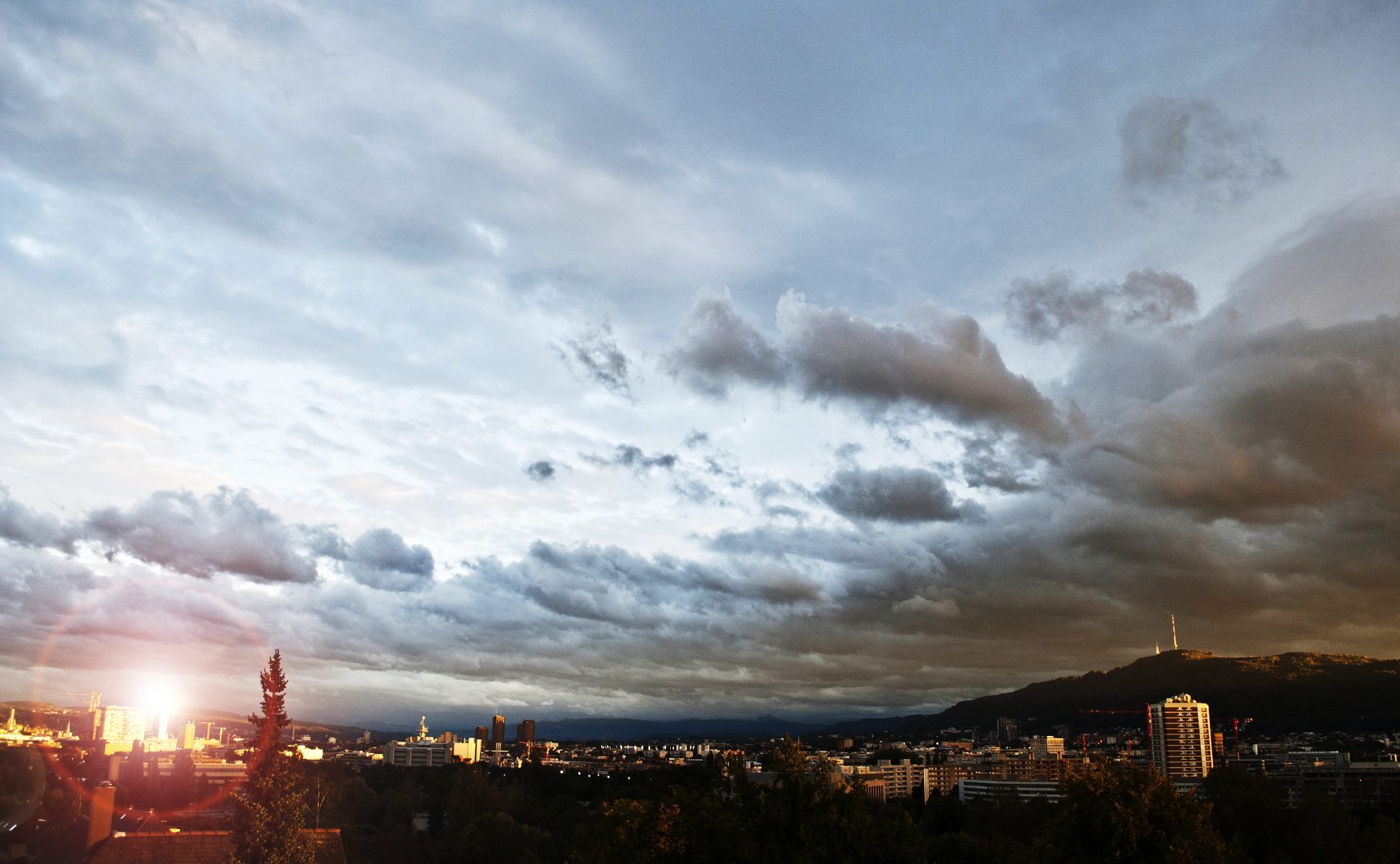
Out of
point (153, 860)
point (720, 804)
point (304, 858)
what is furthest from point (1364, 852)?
point (153, 860)

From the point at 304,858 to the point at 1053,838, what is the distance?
25.0m

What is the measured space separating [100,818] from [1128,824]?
40997 millimetres

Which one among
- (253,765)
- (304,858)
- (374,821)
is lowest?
(374,821)

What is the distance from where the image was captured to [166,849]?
37.2 metres

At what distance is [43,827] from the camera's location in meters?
49.3

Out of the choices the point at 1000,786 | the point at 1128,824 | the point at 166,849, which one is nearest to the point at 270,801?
the point at 166,849

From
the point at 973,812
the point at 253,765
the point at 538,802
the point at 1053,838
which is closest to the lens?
the point at 253,765

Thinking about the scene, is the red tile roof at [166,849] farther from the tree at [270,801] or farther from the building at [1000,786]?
the building at [1000,786]

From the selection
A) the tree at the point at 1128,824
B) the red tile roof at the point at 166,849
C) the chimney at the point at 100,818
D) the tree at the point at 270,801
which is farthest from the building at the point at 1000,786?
the tree at the point at 270,801

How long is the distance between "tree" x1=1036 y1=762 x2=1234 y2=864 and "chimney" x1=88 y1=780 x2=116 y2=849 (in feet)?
126

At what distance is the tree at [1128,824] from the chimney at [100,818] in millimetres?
38438

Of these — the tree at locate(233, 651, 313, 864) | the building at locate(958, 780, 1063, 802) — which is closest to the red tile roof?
the tree at locate(233, 651, 313, 864)

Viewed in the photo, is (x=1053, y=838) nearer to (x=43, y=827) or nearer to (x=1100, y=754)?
(x=1100, y=754)

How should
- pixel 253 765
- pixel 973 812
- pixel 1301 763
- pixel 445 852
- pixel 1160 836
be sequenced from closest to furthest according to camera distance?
pixel 253 765 → pixel 1160 836 → pixel 445 852 → pixel 973 812 → pixel 1301 763
